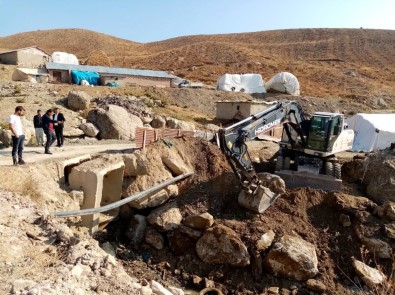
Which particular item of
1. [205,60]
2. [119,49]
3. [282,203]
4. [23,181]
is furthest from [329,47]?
[23,181]

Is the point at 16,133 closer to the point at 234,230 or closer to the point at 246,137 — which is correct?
the point at 246,137


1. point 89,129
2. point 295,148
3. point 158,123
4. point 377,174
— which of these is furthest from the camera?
point 158,123

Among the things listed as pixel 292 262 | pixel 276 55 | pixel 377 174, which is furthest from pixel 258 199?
pixel 276 55

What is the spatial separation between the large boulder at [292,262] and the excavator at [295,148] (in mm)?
1501

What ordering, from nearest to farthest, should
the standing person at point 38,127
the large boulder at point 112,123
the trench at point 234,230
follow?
1. the trench at point 234,230
2. the standing person at point 38,127
3. the large boulder at point 112,123

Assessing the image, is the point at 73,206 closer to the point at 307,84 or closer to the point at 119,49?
the point at 307,84

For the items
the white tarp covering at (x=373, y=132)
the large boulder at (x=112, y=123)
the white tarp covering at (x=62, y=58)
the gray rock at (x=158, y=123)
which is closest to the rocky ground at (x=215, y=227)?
the large boulder at (x=112, y=123)

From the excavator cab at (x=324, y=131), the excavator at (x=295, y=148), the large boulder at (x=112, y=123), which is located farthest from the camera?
the large boulder at (x=112, y=123)

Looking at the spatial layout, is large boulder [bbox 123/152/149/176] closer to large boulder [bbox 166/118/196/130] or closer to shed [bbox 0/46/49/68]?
large boulder [bbox 166/118/196/130]

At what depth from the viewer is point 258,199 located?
1126 cm

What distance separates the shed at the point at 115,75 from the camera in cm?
3394

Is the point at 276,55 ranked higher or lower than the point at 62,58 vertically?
higher

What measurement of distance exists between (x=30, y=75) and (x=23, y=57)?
9.06 metres

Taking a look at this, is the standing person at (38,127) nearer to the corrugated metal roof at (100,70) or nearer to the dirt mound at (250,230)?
the dirt mound at (250,230)
